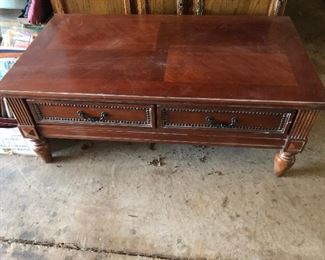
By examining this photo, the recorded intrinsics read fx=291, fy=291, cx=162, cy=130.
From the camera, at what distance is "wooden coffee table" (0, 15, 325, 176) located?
38.5 inches

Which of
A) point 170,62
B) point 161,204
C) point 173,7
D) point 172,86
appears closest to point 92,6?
point 173,7

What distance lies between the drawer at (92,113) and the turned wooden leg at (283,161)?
544 millimetres

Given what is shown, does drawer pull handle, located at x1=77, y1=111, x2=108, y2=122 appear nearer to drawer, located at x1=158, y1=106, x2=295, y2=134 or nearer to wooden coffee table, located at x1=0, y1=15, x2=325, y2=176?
wooden coffee table, located at x1=0, y1=15, x2=325, y2=176

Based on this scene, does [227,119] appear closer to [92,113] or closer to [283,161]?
[283,161]

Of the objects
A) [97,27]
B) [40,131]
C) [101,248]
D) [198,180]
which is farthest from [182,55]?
[101,248]

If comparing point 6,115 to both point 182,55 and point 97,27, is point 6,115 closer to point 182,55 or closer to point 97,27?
point 97,27

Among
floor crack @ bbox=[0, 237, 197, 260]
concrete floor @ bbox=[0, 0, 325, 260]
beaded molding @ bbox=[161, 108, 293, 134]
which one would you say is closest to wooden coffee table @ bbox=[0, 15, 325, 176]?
beaded molding @ bbox=[161, 108, 293, 134]

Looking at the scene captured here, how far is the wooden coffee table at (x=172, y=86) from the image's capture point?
98 centimetres

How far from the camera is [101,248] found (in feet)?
3.60

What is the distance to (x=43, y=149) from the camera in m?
1.28

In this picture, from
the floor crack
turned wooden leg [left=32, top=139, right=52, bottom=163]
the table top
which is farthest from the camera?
turned wooden leg [left=32, top=139, right=52, bottom=163]

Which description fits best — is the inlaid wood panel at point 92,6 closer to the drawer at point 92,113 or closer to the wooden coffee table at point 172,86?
the wooden coffee table at point 172,86

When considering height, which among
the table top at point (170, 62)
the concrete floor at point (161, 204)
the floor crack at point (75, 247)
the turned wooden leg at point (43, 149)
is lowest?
the floor crack at point (75, 247)

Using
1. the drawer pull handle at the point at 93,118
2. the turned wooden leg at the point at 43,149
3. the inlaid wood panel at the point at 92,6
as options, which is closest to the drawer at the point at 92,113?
the drawer pull handle at the point at 93,118
